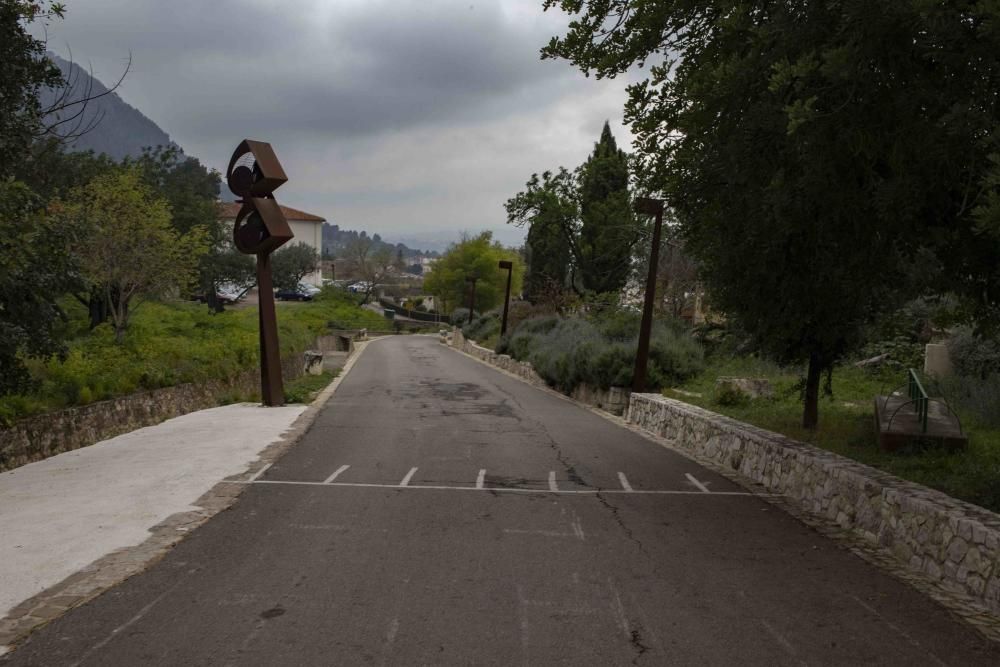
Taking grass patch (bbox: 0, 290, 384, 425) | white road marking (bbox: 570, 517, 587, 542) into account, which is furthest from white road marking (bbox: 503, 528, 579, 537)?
grass patch (bbox: 0, 290, 384, 425)

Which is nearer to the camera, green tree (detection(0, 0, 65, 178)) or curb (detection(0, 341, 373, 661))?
curb (detection(0, 341, 373, 661))

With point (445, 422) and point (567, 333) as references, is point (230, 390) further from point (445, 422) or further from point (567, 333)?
point (567, 333)

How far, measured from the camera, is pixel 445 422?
18.6 m

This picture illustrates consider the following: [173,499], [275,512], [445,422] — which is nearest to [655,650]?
[275,512]

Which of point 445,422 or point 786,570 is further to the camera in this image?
point 445,422

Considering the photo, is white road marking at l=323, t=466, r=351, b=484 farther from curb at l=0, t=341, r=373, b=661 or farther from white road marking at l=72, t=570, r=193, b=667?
white road marking at l=72, t=570, r=193, b=667

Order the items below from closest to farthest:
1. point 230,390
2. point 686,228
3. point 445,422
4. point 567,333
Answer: point 686,228 < point 445,422 < point 230,390 < point 567,333

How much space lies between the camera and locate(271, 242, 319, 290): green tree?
90625 millimetres

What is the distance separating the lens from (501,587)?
6441 millimetres

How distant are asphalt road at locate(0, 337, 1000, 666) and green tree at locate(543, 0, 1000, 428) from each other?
3064 mm

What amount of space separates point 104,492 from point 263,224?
36.2 feet

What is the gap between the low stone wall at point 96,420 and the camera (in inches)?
571

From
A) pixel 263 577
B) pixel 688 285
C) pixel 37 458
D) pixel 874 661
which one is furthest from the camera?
pixel 688 285

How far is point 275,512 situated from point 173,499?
1373 millimetres
